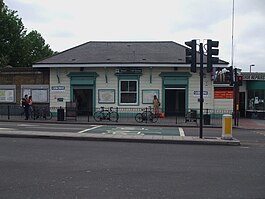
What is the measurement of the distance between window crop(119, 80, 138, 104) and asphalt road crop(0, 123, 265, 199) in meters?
14.4

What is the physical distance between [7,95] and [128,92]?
388 inches

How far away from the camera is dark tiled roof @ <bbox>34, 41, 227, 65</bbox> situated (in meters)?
26.5

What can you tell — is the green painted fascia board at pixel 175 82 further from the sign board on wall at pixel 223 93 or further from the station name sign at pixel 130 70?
the sign board on wall at pixel 223 93

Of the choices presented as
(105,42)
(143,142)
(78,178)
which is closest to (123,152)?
(143,142)

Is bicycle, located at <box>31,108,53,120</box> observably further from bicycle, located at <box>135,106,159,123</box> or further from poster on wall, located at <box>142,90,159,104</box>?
poster on wall, located at <box>142,90,159,104</box>

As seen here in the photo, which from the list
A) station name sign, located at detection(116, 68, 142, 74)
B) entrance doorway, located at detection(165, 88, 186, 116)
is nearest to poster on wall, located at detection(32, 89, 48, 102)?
station name sign, located at detection(116, 68, 142, 74)

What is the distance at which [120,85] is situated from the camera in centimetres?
2706

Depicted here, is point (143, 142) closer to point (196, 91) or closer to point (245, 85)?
point (196, 91)

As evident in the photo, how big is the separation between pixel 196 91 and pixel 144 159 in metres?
17.6

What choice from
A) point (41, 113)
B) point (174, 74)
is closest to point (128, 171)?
point (41, 113)

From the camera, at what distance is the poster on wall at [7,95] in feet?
93.2

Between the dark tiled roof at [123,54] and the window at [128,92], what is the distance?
5.83ft

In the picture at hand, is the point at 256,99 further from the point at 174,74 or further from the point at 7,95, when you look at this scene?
the point at 7,95

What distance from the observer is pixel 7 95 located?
28547 mm
